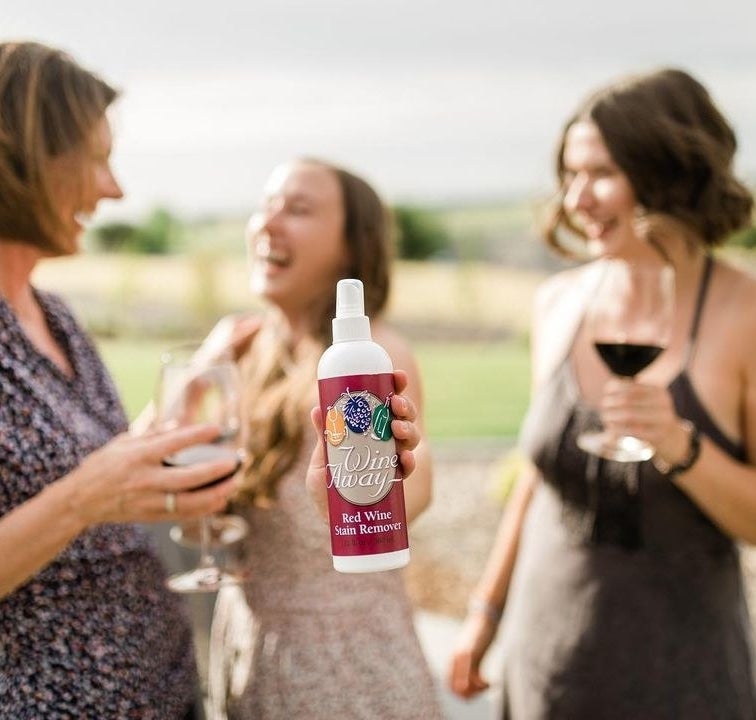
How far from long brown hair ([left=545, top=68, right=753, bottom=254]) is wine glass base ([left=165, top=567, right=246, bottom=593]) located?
1377 mm

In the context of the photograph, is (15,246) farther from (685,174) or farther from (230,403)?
(685,174)

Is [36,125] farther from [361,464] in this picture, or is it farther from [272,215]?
[361,464]

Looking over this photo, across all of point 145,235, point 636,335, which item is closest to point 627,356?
point 636,335

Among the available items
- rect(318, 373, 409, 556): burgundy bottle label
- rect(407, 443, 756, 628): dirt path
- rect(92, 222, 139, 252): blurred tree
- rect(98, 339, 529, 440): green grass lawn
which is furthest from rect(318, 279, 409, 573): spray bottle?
rect(92, 222, 139, 252): blurred tree

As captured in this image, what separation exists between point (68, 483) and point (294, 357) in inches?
33.5

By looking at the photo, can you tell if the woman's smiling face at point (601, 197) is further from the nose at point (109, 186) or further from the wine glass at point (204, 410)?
the nose at point (109, 186)

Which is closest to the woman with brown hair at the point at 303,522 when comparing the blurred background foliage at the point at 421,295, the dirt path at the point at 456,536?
the dirt path at the point at 456,536

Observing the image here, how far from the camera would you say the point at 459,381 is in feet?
72.2

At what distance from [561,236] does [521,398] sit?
686 inches

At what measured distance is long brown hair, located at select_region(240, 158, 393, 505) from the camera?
2.06 metres

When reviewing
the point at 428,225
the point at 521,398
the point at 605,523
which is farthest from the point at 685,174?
the point at 428,225

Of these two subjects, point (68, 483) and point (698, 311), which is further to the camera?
point (698, 311)

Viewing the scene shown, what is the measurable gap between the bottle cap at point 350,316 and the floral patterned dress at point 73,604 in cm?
75

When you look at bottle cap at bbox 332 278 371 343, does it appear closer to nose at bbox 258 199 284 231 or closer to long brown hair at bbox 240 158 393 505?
long brown hair at bbox 240 158 393 505
